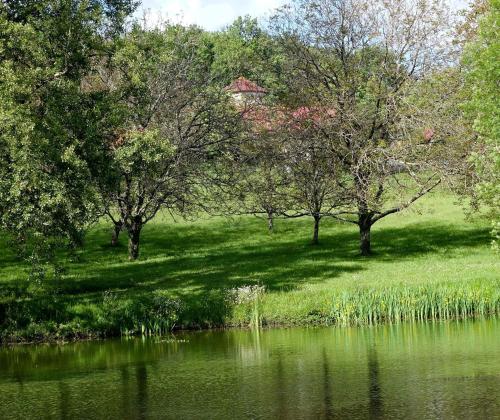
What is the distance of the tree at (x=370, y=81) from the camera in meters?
42.5

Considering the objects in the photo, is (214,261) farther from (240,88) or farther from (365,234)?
(240,88)

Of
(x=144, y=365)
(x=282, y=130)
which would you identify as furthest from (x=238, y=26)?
(x=144, y=365)

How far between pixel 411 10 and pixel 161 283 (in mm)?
20579

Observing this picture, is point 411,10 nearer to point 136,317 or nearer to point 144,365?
point 136,317

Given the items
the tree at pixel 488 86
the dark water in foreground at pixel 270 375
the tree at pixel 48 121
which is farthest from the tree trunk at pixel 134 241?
the tree at pixel 488 86

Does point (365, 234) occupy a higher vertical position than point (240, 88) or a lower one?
lower

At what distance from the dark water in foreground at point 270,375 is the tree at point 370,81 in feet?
50.4

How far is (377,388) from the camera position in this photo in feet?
66.4

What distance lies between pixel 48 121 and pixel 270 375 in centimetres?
1341

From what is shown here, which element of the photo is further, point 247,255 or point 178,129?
point 247,255

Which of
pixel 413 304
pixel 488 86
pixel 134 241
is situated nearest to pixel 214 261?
pixel 134 241

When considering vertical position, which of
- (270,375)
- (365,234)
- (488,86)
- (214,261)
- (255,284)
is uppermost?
(488,86)

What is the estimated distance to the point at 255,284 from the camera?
3503 cm

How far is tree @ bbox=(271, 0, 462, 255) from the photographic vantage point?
4253 centimetres
